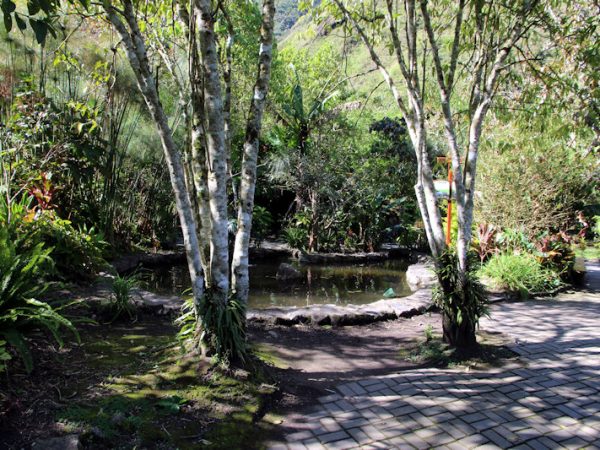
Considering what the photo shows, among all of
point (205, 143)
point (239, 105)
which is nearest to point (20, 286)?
point (205, 143)

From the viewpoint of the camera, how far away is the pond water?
26.4 feet

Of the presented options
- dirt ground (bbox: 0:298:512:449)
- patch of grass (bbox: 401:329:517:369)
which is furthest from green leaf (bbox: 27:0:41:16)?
patch of grass (bbox: 401:329:517:369)

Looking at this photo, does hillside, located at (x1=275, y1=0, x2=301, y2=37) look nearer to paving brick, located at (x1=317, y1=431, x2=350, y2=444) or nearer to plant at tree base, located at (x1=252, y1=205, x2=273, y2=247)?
paving brick, located at (x1=317, y1=431, x2=350, y2=444)

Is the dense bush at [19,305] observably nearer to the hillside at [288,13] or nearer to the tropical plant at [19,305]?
the tropical plant at [19,305]

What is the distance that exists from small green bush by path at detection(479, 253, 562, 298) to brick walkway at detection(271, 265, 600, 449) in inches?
93.4

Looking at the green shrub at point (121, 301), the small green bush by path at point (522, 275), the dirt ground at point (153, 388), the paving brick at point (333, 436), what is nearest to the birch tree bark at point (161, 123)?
the dirt ground at point (153, 388)

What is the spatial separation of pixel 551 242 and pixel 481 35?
15.5ft

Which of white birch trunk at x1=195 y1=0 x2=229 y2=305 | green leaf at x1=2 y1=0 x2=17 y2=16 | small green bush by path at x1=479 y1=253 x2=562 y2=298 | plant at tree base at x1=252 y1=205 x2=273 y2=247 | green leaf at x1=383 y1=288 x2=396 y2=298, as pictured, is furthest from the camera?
Answer: plant at tree base at x1=252 y1=205 x2=273 y2=247

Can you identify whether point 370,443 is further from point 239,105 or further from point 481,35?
point 239,105

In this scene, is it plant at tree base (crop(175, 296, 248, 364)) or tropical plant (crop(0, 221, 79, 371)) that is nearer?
tropical plant (crop(0, 221, 79, 371))

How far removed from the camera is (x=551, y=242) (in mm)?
7961

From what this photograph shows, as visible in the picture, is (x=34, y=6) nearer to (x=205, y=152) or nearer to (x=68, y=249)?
(x=205, y=152)

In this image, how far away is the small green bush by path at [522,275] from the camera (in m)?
7.29

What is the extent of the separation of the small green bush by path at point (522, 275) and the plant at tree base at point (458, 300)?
9.52ft
